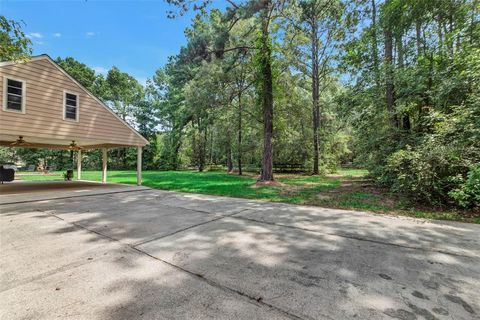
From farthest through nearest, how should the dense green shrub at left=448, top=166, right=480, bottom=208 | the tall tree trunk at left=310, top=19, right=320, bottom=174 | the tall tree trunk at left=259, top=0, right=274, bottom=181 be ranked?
the tall tree trunk at left=310, top=19, right=320, bottom=174
the tall tree trunk at left=259, top=0, right=274, bottom=181
the dense green shrub at left=448, top=166, right=480, bottom=208

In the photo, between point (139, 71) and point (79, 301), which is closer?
point (79, 301)

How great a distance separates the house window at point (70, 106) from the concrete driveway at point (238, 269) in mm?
5222

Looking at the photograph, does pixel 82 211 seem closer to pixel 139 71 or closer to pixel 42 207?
pixel 42 207

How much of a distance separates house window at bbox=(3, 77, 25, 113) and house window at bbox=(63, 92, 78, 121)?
3.95 feet

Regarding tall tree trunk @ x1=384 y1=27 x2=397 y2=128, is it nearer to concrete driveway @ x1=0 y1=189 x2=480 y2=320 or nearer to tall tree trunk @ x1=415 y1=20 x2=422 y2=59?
tall tree trunk @ x1=415 y1=20 x2=422 y2=59

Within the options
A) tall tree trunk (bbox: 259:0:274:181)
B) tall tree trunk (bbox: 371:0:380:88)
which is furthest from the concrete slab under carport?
tall tree trunk (bbox: 371:0:380:88)

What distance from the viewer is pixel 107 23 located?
382 inches

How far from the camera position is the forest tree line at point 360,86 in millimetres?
5379

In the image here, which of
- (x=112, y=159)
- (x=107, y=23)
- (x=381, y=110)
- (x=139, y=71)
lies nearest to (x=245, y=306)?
(x=381, y=110)

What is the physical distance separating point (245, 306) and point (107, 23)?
12620 mm

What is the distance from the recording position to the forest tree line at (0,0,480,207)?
538 centimetres

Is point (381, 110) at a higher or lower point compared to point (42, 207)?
higher

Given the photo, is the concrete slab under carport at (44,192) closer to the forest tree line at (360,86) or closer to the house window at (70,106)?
the house window at (70,106)

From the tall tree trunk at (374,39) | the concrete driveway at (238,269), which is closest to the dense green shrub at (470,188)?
the concrete driveway at (238,269)
